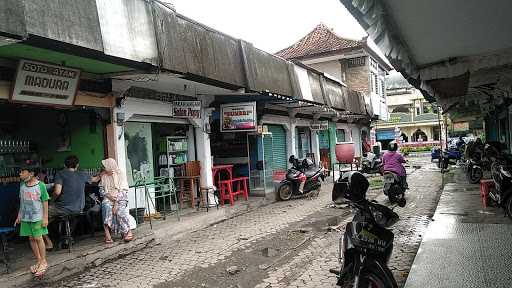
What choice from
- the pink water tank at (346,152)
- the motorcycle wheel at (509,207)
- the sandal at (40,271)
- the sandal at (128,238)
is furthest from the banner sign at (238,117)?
the sandal at (40,271)

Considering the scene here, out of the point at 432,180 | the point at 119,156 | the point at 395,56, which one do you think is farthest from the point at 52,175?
the point at 432,180

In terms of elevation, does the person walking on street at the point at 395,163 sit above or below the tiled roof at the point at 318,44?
below

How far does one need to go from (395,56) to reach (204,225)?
5902mm

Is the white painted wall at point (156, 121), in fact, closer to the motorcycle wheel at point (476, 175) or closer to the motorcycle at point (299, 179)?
the motorcycle at point (299, 179)

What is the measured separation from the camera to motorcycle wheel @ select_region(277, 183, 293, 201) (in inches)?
490

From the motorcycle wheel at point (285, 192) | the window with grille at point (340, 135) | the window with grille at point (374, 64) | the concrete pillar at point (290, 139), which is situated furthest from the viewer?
the window with grille at point (374, 64)

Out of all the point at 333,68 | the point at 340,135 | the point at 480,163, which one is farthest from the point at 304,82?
the point at 333,68

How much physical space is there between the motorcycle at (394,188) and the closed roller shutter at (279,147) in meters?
5.17

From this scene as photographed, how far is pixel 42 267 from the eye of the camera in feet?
18.2

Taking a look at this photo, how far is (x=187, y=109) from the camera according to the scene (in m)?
9.95

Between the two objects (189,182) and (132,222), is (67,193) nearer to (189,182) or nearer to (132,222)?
(132,222)

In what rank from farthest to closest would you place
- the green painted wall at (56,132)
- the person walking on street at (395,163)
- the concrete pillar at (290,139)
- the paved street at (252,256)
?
1. the concrete pillar at (290,139)
2. the person walking on street at (395,163)
3. the green painted wall at (56,132)
4. the paved street at (252,256)

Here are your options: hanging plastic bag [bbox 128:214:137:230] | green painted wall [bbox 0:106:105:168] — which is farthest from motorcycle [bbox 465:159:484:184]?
green painted wall [bbox 0:106:105:168]

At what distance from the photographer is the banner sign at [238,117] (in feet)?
35.7
